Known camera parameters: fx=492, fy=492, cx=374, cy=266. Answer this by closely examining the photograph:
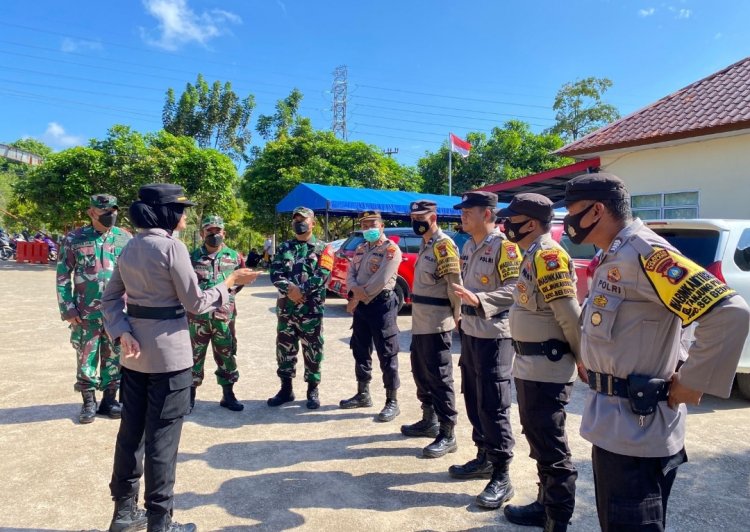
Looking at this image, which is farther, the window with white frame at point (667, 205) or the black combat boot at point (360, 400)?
the window with white frame at point (667, 205)

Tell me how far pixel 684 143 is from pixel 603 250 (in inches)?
370

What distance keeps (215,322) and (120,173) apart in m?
16.0

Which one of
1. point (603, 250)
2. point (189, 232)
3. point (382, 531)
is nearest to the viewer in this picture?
point (603, 250)

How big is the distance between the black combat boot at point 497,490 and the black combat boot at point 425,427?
3.14ft

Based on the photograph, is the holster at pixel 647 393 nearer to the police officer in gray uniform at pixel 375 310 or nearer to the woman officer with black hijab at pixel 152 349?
the woman officer with black hijab at pixel 152 349

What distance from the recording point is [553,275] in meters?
2.43

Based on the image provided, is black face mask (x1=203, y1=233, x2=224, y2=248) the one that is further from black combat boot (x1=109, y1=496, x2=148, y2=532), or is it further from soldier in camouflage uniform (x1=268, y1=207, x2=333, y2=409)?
black combat boot (x1=109, y1=496, x2=148, y2=532)

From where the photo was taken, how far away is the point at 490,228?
10.9ft

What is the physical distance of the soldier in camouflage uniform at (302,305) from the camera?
15.2 ft

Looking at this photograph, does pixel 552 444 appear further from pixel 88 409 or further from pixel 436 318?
pixel 88 409

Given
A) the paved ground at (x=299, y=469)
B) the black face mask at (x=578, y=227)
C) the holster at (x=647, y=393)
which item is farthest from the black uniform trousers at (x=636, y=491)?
the paved ground at (x=299, y=469)

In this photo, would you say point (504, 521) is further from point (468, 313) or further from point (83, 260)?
point (83, 260)

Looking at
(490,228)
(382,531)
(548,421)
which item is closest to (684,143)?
(490,228)

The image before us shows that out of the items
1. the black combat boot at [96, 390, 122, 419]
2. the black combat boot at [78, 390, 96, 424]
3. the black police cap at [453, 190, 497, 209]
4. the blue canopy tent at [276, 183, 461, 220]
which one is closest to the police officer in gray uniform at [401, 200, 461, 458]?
the black police cap at [453, 190, 497, 209]
